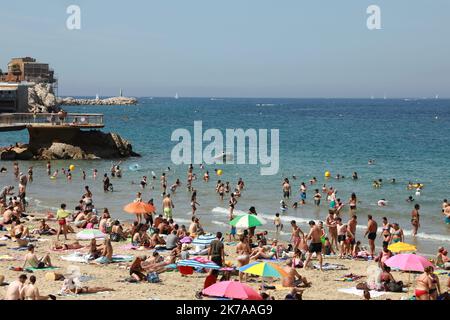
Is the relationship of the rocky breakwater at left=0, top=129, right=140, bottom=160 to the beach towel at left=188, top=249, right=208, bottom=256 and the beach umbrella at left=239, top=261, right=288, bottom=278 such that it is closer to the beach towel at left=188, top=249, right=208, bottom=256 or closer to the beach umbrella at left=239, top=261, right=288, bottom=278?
the beach towel at left=188, top=249, right=208, bottom=256

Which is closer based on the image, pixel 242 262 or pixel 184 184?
pixel 242 262

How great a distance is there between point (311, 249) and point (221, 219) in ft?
31.0

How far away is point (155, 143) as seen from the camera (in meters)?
61.8

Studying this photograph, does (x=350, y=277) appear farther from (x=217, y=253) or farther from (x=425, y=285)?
(x=425, y=285)

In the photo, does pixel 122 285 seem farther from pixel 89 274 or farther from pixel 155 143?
pixel 155 143

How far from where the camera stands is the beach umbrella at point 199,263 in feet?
46.7

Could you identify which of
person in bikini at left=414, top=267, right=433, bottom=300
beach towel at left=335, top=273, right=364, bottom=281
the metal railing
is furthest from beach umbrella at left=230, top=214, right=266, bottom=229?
the metal railing

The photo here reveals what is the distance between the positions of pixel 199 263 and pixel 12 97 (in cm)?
4321

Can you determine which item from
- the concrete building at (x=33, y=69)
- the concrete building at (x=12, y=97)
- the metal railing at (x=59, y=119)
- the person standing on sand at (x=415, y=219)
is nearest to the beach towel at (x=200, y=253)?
the person standing on sand at (x=415, y=219)

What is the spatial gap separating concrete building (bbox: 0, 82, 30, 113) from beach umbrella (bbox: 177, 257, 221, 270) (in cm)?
4249

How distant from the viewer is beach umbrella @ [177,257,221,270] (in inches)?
561

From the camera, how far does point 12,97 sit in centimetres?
5306
